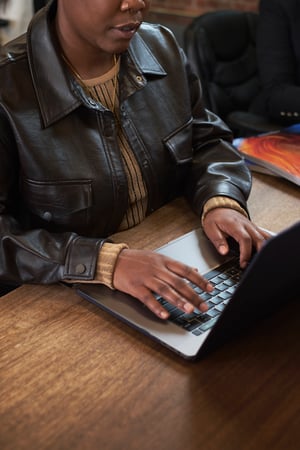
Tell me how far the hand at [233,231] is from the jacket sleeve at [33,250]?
0.22m

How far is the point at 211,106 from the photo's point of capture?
2.48 m

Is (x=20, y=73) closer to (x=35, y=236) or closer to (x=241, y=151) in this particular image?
(x=35, y=236)

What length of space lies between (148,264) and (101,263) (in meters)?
0.09

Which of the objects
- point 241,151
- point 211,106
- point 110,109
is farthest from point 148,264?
point 211,106

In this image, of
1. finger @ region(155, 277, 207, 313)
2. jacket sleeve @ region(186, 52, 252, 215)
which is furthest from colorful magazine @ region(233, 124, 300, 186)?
finger @ region(155, 277, 207, 313)

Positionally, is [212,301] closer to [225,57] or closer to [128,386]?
[128,386]

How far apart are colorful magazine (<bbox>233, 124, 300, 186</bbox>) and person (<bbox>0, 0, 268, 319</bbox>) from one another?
98mm

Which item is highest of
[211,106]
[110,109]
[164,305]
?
[110,109]

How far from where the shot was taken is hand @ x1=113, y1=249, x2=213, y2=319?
0.97 m

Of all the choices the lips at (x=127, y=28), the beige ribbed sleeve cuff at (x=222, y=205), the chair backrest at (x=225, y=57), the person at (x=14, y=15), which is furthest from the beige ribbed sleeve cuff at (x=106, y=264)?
the person at (x=14, y=15)

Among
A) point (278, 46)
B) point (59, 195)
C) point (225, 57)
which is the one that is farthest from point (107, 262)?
point (225, 57)

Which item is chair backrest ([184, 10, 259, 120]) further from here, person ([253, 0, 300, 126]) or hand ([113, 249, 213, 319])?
hand ([113, 249, 213, 319])

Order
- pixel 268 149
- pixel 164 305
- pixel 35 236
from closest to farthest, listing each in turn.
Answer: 1. pixel 164 305
2. pixel 35 236
3. pixel 268 149

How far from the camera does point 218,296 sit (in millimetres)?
1019
